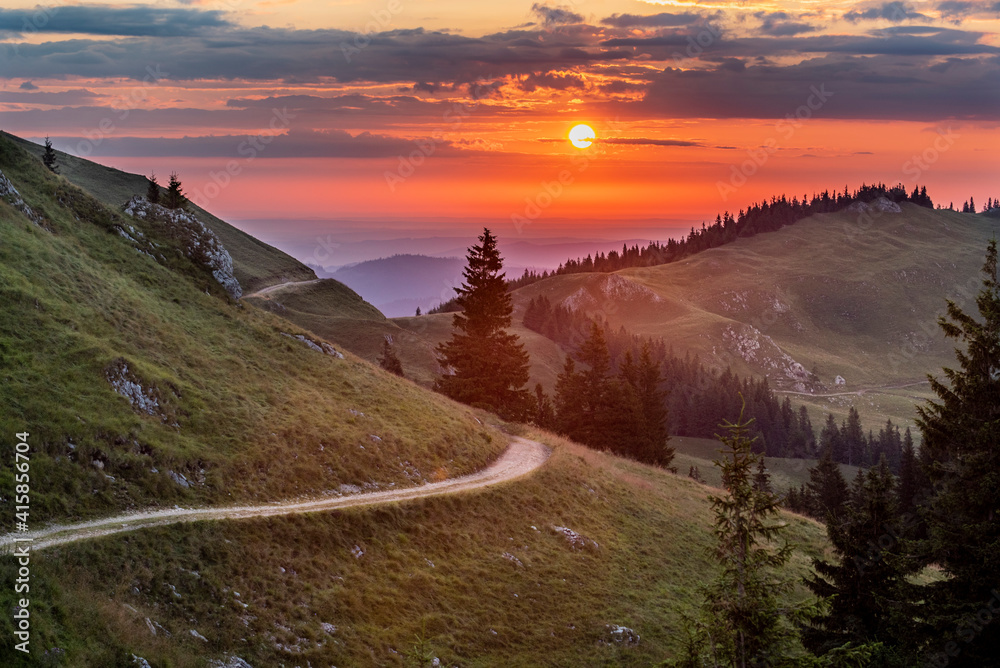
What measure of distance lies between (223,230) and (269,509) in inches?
5486

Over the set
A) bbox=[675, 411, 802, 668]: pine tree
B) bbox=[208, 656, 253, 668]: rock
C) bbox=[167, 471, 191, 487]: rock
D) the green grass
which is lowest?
the green grass

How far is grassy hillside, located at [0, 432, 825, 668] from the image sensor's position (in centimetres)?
2159

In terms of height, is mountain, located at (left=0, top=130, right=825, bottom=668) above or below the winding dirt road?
below

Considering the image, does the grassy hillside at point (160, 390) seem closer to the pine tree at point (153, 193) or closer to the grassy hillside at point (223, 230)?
the pine tree at point (153, 193)

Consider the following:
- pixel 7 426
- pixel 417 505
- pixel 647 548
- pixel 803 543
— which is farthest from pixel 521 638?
pixel 803 543

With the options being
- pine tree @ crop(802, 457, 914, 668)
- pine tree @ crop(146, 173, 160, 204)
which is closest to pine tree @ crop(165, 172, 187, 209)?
pine tree @ crop(146, 173, 160, 204)

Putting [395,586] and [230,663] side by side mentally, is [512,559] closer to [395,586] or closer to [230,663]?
[395,586]

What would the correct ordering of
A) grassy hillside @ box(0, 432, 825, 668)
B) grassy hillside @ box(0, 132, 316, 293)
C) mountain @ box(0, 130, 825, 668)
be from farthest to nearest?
grassy hillside @ box(0, 132, 316, 293)
mountain @ box(0, 130, 825, 668)
grassy hillside @ box(0, 432, 825, 668)

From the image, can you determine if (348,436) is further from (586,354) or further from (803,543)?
(586,354)

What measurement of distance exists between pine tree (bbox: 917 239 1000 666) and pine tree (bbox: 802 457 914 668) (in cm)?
133

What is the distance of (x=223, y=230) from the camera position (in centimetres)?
15700

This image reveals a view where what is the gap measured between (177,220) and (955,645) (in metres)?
52.9

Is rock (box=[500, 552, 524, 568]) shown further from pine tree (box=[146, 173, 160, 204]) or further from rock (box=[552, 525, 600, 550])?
pine tree (box=[146, 173, 160, 204])

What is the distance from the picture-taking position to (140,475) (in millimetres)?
28547
